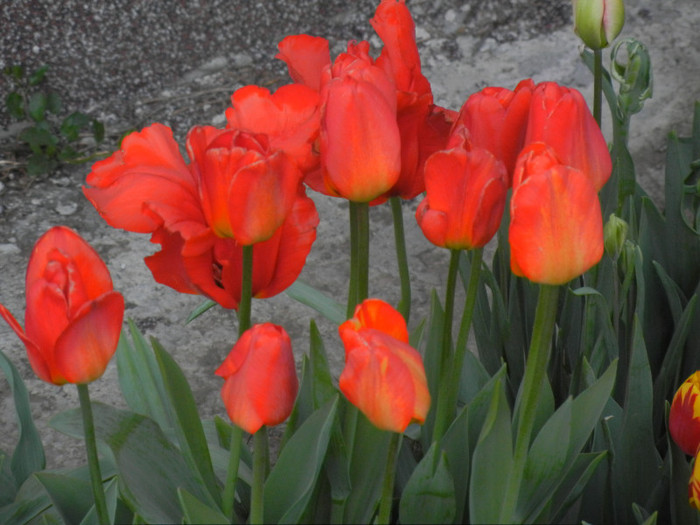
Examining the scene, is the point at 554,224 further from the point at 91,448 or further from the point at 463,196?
the point at 91,448

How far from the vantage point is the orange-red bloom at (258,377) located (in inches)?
27.1

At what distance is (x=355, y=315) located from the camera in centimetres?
67

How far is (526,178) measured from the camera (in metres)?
0.64

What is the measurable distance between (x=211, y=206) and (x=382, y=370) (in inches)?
7.5

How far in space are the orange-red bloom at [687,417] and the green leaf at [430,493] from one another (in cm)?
23

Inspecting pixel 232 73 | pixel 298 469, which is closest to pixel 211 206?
pixel 298 469

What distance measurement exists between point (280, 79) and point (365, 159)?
210cm

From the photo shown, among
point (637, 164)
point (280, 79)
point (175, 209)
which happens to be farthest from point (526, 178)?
point (280, 79)

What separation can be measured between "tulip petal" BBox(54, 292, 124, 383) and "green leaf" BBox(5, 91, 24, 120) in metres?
1.99

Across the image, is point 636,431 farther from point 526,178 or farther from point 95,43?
point 95,43

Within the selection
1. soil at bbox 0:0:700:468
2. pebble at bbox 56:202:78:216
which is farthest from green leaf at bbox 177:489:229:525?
pebble at bbox 56:202:78:216

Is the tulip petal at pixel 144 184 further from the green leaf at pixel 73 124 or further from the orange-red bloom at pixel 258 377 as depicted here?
the green leaf at pixel 73 124

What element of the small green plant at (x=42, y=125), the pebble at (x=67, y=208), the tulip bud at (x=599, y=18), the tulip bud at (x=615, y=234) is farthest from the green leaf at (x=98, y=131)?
the tulip bud at (x=615, y=234)

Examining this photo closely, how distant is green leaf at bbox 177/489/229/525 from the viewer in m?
0.78
